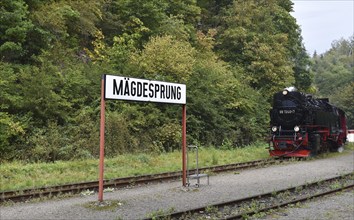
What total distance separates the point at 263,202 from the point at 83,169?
7298 millimetres

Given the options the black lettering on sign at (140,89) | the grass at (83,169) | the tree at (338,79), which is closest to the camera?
the black lettering on sign at (140,89)

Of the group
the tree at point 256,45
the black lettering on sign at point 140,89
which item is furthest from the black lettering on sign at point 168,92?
the tree at point 256,45

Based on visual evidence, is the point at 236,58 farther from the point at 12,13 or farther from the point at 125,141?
the point at 12,13

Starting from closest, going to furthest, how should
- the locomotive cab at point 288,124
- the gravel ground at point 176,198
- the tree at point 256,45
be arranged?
1. the gravel ground at point 176,198
2. the locomotive cab at point 288,124
3. the tree at point 256,45

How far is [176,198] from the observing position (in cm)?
1020

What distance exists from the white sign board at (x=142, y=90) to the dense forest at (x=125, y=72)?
7207 millimetres

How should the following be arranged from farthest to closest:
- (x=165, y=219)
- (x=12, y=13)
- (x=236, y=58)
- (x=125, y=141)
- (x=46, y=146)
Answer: (x=236, y=58)
(x=125, y=141)
(x=12, y=13)
(x=46, y=146)
(x=165, y=219)

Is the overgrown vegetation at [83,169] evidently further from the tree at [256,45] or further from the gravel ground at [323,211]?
the tree at [256,45]

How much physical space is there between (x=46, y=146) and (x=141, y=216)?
9712mm

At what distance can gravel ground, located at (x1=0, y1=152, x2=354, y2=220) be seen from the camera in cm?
835

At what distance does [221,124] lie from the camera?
82.1 ft

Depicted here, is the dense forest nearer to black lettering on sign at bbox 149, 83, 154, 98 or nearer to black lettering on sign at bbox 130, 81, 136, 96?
black lettering on sign at bbox 149, 83, 154, 98

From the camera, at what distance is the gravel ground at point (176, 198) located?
835 cm

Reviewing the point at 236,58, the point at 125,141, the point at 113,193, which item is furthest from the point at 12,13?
the point at 236,58
